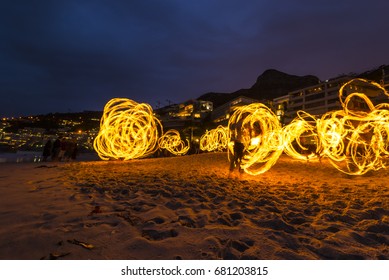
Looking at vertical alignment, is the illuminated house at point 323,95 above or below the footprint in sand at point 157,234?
above

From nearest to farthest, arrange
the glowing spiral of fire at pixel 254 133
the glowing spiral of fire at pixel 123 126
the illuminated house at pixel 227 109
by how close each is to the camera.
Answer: the glowing spiral of fire at pixel 254 133, the glowing spiral of fire at pixel 123 126, the illuminated house at pixel 227 109

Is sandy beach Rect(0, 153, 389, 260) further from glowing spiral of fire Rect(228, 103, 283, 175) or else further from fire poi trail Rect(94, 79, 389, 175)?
glowing spiral of fire Rect(228, 103, 283, 175)

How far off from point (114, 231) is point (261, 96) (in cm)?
14060

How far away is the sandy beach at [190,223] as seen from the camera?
2016 millimetres

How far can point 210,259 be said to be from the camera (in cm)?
192

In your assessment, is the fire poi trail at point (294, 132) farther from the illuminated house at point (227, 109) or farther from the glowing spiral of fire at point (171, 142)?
the illuminated house at point (227, 109)

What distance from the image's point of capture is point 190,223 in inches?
106

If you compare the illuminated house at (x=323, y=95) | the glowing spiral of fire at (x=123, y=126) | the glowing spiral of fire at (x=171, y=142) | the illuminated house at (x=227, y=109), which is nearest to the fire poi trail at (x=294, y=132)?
the glowing spiral of fire at (x=123, y=126)

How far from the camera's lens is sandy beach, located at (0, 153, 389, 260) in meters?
2.02

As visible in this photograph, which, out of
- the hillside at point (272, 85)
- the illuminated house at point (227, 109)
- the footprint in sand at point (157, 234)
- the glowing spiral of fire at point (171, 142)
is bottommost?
the footprint in sand at point (157, 234)

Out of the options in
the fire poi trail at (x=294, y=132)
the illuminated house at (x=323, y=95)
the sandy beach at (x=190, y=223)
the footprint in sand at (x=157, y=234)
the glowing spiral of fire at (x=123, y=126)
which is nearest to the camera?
the sandy beach at (x=190, y=223)

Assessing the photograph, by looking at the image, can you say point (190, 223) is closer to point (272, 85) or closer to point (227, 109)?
point (227, 109)

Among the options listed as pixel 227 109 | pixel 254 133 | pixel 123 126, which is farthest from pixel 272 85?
pixel 254 133

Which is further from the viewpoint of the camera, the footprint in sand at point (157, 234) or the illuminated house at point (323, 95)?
the illuminated house at point (323, 95)
